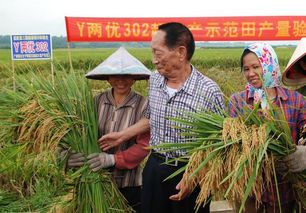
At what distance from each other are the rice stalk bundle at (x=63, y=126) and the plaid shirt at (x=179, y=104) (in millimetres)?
371

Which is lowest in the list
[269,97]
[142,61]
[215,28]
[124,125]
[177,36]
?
[124,125]

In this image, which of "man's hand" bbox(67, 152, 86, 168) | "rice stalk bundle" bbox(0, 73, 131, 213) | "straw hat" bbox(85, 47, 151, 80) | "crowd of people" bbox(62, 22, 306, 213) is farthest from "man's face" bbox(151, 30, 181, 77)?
"man's hand" bbox(67, 152, 86, 168)

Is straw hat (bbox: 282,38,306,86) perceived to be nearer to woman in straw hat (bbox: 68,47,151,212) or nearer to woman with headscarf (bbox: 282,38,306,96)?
woman with headscarf (bbox: 282,38,306,96)

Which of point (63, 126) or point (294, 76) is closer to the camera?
point (294, 76)

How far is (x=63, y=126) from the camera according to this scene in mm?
2207

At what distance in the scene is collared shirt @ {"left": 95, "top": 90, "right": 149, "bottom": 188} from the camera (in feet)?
7.35

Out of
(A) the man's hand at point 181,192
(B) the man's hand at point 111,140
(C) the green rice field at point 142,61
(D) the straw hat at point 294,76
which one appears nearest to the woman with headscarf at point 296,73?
(D) the straw hat at point 294,76

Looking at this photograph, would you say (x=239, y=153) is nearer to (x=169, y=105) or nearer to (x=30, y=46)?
(x=169, y=105)

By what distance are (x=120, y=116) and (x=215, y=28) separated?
6197mm

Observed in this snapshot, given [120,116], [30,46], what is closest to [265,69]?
[120,116]

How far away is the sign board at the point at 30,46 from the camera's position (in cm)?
609

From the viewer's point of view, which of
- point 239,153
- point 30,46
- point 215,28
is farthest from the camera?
point 215,28

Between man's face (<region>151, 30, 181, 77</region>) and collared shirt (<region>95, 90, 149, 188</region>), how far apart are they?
291mm

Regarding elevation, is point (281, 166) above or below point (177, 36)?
below
